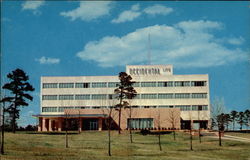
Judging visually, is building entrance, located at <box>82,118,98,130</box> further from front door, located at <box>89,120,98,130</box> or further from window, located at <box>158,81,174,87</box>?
window, located at <box>158,81,174,87</box>

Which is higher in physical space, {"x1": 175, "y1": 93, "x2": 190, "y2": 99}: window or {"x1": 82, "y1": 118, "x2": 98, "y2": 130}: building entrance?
{"x1": 175, "y1": 93, "x2": 190, "y2": 99}: window

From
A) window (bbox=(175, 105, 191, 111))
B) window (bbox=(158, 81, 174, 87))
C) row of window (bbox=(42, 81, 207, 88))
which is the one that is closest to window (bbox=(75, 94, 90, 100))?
row of window (bbox=(42, 81, 207, 88))

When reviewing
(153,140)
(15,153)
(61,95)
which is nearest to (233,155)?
(153,140)

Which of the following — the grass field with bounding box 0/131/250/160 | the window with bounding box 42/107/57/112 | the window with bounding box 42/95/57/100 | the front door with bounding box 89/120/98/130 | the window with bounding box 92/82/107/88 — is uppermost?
the window with bounding box 92/82/107/88

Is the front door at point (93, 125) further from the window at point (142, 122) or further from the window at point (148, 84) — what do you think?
the window at point (148, 84)

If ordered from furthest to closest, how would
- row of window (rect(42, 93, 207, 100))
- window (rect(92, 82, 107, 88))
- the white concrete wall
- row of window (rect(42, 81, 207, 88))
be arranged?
window (rect(92, 82, 107, 88))
row of window (rect(42, 81, 207, 88))
row of window (rect(42, 93, 207, 100))
the white concrete wall

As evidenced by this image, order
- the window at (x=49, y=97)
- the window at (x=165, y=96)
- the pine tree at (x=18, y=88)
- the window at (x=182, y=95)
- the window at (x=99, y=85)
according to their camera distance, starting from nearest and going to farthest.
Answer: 1. the pine tree at (x=18, y=88)
2. the window at (x=182, y=95)
3. the window at (x=165, y=96)
4. the window at (x=99, y=85)
5. the window at (x=49, y=97)

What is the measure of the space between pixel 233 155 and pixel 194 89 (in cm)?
5657

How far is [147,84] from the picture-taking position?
10081cm

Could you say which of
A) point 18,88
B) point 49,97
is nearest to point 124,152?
point 18,88

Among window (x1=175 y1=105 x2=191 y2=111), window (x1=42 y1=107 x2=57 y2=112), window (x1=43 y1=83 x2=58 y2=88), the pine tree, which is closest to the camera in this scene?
the pine tree

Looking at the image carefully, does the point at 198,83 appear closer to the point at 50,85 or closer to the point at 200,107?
the point at 200,107

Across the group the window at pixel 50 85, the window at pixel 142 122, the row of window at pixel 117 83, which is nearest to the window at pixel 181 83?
the row of window at pixel 117 83

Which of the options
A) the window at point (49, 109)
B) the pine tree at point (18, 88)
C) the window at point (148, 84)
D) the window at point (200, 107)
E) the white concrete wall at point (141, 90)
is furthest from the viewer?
the window at point (49, 109)
